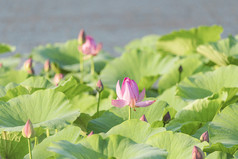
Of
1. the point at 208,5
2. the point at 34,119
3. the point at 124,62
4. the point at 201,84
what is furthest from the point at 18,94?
the point at 208,5

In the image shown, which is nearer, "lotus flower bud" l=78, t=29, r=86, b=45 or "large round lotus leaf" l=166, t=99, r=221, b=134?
"large round lotus leaf" l=166, t=99, r=221, b=134

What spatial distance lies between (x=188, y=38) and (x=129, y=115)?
3.17 feet

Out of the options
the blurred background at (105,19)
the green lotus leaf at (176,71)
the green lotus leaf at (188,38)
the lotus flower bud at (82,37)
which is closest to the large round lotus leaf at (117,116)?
the green lotus leaf at (176,71)

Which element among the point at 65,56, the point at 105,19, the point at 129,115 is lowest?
the point at 105,19

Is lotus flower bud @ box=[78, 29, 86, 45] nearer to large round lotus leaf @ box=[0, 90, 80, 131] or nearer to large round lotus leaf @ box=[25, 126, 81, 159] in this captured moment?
large round lotus leaf @ box=[0, 90, 80, 131]

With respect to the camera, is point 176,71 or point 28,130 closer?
point 28,130

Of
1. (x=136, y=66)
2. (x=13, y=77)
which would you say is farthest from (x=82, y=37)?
(x=13, y=77)

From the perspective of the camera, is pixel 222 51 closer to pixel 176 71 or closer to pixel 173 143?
pixel 176 71

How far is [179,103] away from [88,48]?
63 centimetres

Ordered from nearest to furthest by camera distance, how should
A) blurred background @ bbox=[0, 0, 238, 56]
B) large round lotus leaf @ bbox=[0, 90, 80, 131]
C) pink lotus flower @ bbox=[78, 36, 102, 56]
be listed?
large round lotus leaf @ bbox=[0, 90, 80, 131] → pink lotus flower @ bbox=[78, 36, 102, 56] → blurred background @ bbox=[0, 0, 238, 56]

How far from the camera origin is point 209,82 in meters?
1.23

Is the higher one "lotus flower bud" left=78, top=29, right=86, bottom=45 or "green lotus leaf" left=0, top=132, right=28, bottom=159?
"lotus flower bud" left=78, top=29, right=86, bottom=45

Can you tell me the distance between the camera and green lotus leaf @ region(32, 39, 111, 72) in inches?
74.8

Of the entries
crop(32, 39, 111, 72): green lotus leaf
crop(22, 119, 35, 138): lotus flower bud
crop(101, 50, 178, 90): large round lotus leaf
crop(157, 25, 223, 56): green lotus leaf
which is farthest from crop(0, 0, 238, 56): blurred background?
crop(22, 119, 35, 138): lotus flower bud
